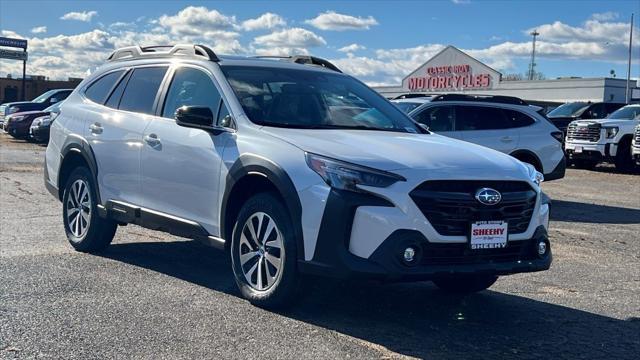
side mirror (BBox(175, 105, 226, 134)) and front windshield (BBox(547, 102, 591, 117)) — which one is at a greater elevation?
front windshield (BBox(547, 102, 591, 117))

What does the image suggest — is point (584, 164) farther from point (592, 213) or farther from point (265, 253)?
point (265, 253)

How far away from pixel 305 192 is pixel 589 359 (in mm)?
2078

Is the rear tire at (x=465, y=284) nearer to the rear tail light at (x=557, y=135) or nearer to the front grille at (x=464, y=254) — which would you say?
the front grille at (x=464, y=254)

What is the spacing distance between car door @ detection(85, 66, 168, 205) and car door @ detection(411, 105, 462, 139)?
20.8ft

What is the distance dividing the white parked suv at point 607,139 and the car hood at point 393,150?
17323 mm

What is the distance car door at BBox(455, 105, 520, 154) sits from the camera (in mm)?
13188

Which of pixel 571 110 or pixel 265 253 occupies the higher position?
pixel 571 110

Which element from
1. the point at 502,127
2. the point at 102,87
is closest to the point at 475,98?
the point at 502,127

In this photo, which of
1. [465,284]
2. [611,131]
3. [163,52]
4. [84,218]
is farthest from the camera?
[611,131]

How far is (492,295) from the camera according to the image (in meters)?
6.55

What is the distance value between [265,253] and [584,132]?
18.8 metres

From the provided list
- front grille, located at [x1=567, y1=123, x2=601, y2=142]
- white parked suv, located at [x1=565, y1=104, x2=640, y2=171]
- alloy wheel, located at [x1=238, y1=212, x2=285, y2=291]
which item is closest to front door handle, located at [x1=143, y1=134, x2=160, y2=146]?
alloy wheel, located at [x1=238, y1=212, x2=285, y2=291]

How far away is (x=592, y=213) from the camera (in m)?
12.7

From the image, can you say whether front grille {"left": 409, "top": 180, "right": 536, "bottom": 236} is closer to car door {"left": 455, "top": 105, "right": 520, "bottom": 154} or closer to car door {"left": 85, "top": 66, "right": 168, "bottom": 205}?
car door {"left": 85, "top": 66, "right": 168, "bottom": 205}
